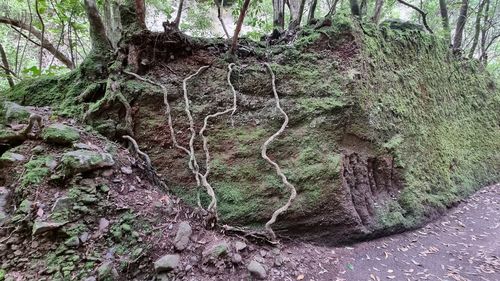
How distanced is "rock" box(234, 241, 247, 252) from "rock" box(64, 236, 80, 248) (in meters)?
1.29

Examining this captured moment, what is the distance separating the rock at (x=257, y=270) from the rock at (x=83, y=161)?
1641mm

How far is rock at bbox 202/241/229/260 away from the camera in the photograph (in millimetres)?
2505

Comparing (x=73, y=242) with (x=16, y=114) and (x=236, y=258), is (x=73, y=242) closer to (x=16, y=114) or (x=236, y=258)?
(x=236, y=258)

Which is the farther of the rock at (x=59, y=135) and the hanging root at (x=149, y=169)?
the hanging root at (x=149, y=169)

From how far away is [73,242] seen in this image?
2227 millimetres

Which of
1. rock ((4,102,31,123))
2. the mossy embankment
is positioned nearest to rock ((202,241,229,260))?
the mossy embankment

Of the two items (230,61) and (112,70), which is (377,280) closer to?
(230,61)

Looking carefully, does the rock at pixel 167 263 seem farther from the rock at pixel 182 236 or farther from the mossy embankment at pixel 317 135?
the mossy embankment at pixel 317 135

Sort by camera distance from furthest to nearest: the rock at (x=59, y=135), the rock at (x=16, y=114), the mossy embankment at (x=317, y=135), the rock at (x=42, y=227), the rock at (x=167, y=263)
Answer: the mossy embankment at (x=317, y=135), the rock at (x=16, y=114), the rock at (x=59, y=135), the rock at (x=167, y=263), the rock at (x=42, y=227)

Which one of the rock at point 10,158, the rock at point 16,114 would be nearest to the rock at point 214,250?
the rock at point 10,158

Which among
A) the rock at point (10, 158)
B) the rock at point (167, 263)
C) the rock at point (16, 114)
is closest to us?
the rock at point (167, 263)

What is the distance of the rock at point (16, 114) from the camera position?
10.2 ft

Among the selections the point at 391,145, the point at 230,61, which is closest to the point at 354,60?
the point at 391,145

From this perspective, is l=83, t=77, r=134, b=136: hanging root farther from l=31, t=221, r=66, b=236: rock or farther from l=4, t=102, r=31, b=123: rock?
l=31, t=221, r=66, b=236: rock
